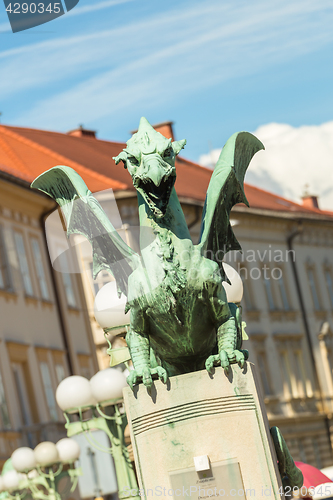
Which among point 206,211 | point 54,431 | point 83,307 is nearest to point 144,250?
point 206,211

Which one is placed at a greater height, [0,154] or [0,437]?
[0,154]

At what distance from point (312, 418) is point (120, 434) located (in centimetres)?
3104

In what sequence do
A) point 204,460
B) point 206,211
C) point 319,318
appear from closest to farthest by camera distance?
point 204,460 < point 206,211 < point 319,318

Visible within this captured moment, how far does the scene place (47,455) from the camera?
51.1 feet

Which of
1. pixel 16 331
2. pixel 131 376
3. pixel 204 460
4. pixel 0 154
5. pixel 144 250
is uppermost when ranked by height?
pixel 0 154

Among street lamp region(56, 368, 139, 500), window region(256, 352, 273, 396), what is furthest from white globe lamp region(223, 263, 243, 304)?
window region(256, 352, 273, 396)

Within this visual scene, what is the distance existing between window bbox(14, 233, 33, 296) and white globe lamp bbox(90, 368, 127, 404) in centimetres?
1661

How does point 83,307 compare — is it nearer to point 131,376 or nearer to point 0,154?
point 0,154

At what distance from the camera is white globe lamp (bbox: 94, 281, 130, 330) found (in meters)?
8.80

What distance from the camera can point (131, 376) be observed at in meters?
5.95

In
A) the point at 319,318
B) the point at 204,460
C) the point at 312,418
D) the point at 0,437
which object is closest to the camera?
the point at 204,460

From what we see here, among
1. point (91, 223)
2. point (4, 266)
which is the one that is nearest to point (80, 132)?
point (4, 266)

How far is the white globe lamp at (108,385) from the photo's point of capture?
37.5 feet

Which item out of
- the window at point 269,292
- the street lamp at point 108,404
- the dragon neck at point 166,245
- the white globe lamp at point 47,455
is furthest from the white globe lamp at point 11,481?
the window at point 269,292
